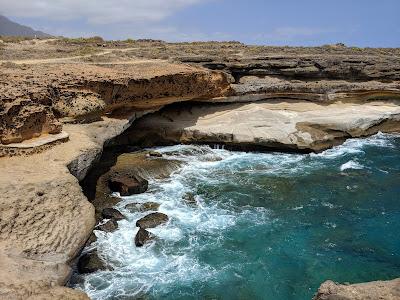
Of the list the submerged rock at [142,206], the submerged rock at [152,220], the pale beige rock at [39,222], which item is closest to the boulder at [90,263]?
the pale beige rock at [39,222]

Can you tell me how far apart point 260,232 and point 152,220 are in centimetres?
445

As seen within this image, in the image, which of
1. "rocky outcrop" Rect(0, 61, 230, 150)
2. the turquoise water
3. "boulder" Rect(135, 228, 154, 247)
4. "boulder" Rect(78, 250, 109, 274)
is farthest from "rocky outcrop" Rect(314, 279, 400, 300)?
"rocky outcrop" Rect(0, 61, 230, 150)

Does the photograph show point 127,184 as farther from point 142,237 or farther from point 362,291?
point 362,291

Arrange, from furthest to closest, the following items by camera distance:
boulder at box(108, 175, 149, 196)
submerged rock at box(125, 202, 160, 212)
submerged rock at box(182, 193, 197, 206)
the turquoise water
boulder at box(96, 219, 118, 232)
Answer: boulder at box(108, 175, 149, 196)
submerged rock at box(182, 193, 197, 206)
submerged rock at box(125, 202, 160, 212)
boulder at box(96, 219, 118, 232)
the turquoise water

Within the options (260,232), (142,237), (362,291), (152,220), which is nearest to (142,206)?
(152,220)

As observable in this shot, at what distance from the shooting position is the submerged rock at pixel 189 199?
1988 cm

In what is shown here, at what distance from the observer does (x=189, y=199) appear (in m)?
20.2

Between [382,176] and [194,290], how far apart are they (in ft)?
47.5

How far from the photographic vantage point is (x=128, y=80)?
23078 millimetres

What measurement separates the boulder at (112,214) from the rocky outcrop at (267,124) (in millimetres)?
9345

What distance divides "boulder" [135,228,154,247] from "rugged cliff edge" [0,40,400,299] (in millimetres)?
3034

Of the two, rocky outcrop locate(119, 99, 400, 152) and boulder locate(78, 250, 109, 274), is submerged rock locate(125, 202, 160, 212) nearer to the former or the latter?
boulder locate(78, 250, 109, 274)

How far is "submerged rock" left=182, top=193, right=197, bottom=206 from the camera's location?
19875 millimetres

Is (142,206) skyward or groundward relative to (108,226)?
skyward
